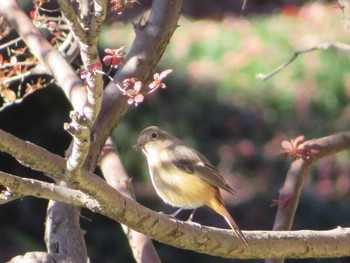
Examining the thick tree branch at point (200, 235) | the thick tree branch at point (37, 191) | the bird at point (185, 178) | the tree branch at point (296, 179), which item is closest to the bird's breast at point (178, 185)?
the bird at point (185, 178)

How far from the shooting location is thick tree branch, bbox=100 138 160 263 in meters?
3.52

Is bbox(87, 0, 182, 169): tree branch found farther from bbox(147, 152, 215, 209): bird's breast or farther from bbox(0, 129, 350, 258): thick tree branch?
bbox(0, 129, 350, 258): thick tree branch

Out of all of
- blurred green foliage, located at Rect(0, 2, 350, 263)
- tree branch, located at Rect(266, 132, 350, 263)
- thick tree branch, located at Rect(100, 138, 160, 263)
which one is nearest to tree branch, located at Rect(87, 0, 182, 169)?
thick tree branch, located at Rect(100, 138, 160, 263)

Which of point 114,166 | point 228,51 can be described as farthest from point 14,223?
point 228,51

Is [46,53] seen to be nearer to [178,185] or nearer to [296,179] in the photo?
[178,185]

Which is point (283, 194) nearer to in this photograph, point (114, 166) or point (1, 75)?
point (114, 166)

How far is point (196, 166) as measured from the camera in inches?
151

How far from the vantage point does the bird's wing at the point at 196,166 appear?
377 cm

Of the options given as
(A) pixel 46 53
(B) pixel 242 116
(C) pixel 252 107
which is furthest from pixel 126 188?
(C) pixel 252 107

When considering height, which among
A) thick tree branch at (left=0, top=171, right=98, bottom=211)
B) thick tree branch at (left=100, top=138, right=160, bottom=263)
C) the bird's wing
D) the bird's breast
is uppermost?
the bird's wing

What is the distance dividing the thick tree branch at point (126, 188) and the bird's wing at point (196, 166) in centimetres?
24

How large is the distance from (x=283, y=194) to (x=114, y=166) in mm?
693

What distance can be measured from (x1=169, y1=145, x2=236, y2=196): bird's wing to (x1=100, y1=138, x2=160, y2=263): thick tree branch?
24 cm

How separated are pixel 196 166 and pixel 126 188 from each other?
1.14ft
